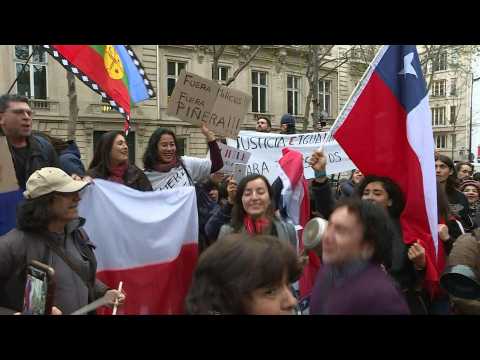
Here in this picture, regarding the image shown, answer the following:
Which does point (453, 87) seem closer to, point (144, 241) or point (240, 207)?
point (240, 207)

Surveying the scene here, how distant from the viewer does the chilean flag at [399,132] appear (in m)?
3.48

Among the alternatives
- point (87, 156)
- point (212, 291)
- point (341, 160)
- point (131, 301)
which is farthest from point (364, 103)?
point (87, 156)

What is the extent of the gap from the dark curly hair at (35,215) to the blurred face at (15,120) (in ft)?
4.20

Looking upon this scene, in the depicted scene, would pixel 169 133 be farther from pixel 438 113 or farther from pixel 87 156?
pixel 438 113

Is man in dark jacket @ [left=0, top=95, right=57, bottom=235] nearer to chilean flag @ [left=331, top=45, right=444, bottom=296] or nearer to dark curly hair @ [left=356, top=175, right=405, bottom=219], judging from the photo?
chilean flag @ [left=331, top=45, right=444, bottom=296]

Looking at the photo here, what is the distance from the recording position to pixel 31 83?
74.2 ft

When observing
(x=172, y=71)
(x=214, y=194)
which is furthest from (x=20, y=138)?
(x=172, y=71)

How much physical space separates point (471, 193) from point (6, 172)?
4964 mm

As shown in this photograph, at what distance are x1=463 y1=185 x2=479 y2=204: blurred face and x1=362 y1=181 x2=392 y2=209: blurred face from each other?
3.16 m

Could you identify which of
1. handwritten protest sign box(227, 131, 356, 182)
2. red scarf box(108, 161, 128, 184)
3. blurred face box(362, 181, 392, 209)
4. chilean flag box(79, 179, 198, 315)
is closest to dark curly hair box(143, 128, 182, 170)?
red scarf box(108, 161, 128, 184)

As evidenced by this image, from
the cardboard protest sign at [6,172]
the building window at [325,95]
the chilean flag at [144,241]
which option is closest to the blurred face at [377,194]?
the chilean flag at [144,241]

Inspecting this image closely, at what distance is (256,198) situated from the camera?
3.78 meters

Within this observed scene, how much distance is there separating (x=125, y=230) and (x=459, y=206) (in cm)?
311

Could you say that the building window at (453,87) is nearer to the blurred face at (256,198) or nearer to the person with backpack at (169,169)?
the person with backpack at (169,169)
